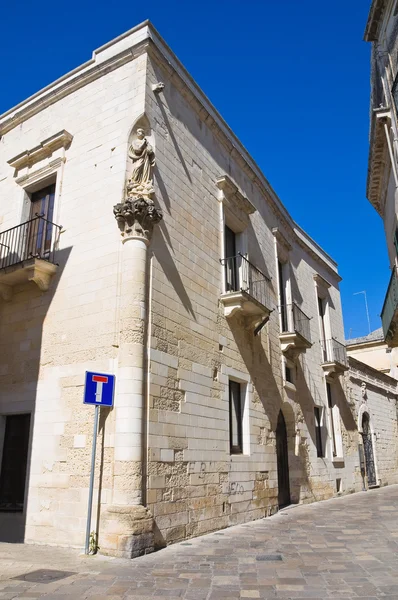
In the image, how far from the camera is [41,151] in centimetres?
941

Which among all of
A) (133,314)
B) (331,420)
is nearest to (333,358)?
(331,420)

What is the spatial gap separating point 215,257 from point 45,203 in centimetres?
350

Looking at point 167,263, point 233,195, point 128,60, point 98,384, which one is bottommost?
point 98,384

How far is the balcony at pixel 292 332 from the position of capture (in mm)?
12648

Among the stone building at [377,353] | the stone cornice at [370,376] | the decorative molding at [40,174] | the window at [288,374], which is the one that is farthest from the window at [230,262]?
the stone building at [377,353]

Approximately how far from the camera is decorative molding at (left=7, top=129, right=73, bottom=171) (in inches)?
358

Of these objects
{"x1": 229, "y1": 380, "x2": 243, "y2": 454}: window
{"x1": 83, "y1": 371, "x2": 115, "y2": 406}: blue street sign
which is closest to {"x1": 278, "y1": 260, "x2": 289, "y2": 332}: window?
{"x1": 229, "y1": 380, "x2": 243, "y2": 454}: window

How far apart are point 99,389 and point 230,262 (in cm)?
531

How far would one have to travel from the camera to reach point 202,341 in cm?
868

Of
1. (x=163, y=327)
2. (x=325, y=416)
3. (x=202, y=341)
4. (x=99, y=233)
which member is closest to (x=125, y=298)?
(x=163, y=327)

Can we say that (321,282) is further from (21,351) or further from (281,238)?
(21,351)

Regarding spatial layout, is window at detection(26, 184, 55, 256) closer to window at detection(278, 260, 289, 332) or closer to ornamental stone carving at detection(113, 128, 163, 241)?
ornamental stone carving at detection(113, 128, 163, 241)

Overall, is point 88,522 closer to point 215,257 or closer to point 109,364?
point 109,364

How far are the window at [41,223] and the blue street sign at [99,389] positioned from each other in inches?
128
